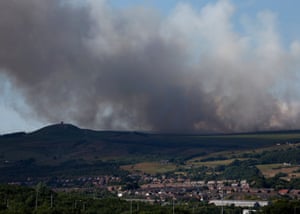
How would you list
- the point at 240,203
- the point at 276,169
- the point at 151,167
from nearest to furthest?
the point at 240,203
the point at 276,169
the point at 151,167

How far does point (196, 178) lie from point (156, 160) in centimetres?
4379

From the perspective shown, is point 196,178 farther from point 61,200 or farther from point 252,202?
point 61,200

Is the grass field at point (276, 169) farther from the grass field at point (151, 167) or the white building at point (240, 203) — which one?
the white building at point (240, 203)

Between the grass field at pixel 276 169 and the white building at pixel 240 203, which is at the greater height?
the grass field at pixel 276 169

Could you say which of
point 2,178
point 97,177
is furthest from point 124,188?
point 2,178

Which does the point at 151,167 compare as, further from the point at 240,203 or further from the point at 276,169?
the point at 240,203

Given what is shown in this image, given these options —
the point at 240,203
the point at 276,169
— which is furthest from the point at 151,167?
the point at 240,203

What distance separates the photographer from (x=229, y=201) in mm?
109125

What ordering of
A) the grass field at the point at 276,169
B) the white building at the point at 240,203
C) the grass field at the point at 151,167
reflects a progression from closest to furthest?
the white building at the point at 240,203 → the grass field at the point at 276,169 → the grass field at the point at 151,167

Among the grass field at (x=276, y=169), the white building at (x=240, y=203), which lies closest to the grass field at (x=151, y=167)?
the grass field at (x=276, y=169)

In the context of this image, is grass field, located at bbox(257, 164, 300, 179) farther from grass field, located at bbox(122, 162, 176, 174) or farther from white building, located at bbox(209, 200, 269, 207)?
white building, located at bbox(209, 200, 269, 207)

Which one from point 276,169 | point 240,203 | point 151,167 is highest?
point 151,167

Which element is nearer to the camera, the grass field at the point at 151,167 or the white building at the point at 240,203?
the white building at the point at 240,203

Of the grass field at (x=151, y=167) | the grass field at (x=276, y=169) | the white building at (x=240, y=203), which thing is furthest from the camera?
the grass field at (x=151, y=167)
